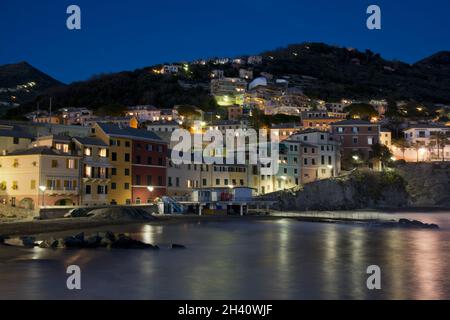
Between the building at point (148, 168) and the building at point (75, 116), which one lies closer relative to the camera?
the building at point (148, 168)

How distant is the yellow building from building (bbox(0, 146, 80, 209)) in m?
7.40

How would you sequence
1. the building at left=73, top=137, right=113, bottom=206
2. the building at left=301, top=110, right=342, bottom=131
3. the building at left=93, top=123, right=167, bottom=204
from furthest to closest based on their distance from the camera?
the building at left=301, top=110, right=342, bottom=131
the building at left=93, top=123, right=167, bottom=204
the building at left=73, top=137, right=113, bottom=206

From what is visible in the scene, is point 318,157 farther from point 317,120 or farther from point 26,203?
point 26,203

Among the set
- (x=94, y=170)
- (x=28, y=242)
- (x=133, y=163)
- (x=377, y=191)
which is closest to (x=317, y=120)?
(x=377, y=191)

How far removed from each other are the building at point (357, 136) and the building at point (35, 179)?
5867 centimetres

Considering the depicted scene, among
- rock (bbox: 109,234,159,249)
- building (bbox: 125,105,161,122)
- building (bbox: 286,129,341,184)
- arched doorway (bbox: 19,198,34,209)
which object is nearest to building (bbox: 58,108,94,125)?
building (bbox: 125,105,161,122)

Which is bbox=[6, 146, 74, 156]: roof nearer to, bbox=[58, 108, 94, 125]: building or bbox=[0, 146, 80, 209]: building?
bbox=[0, 146, 80, 209]: building

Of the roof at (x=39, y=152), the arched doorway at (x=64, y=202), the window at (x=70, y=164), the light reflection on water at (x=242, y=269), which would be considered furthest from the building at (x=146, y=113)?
the light reflection on water at (x=242, y=269)

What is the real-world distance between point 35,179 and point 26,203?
2.82 meters

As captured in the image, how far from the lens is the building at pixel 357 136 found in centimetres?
10169

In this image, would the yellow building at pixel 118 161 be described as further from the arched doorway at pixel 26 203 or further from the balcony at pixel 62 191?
the arched doorway at pixel 26 203

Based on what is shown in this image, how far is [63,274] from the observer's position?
25.2 meters

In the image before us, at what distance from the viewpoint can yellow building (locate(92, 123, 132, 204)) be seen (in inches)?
2606
